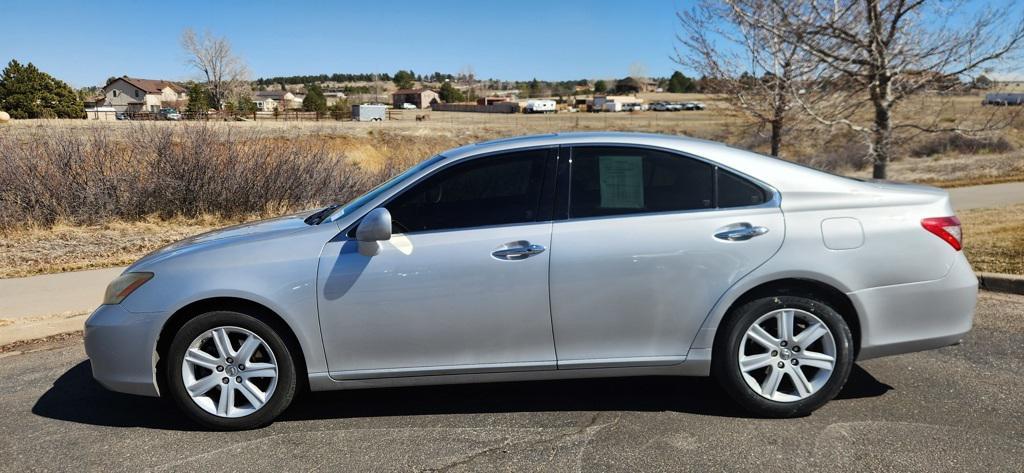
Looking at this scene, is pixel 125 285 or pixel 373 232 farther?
Answer: pixel 125 285

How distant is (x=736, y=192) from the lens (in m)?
4.21

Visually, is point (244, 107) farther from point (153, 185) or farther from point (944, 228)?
point (944, 228)

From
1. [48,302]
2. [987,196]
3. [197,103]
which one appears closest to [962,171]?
[987,196]

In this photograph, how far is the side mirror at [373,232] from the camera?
156 inches

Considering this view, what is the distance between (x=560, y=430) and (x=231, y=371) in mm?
1838

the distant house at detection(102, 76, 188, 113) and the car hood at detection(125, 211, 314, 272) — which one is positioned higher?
the distant house at detection(102, 76, 188, 113)

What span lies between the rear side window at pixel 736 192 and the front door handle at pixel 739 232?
151 millimetres

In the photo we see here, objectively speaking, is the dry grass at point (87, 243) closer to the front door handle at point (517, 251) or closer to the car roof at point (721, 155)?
the car roof at point (721, 155)

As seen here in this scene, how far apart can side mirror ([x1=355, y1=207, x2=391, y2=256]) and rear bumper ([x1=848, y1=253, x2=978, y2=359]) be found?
2.56 m

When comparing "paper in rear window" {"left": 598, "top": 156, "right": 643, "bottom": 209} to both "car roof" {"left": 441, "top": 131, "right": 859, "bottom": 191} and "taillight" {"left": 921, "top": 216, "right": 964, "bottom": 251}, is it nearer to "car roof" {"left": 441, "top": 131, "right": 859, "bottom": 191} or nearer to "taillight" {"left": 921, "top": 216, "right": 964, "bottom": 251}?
"car roof" {"left": 441, "top": 131, "right": 859, "bottom": 191}

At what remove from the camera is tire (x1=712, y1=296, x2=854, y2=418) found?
408 cm

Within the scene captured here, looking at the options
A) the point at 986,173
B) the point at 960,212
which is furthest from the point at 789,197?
the point at 986,173

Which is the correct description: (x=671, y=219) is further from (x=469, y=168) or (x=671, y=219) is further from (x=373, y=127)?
(x=373, y=127)

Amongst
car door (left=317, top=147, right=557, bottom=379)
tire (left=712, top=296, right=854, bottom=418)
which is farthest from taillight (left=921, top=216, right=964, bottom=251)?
car door (left=317, top=147, right=557, bottom=379)
